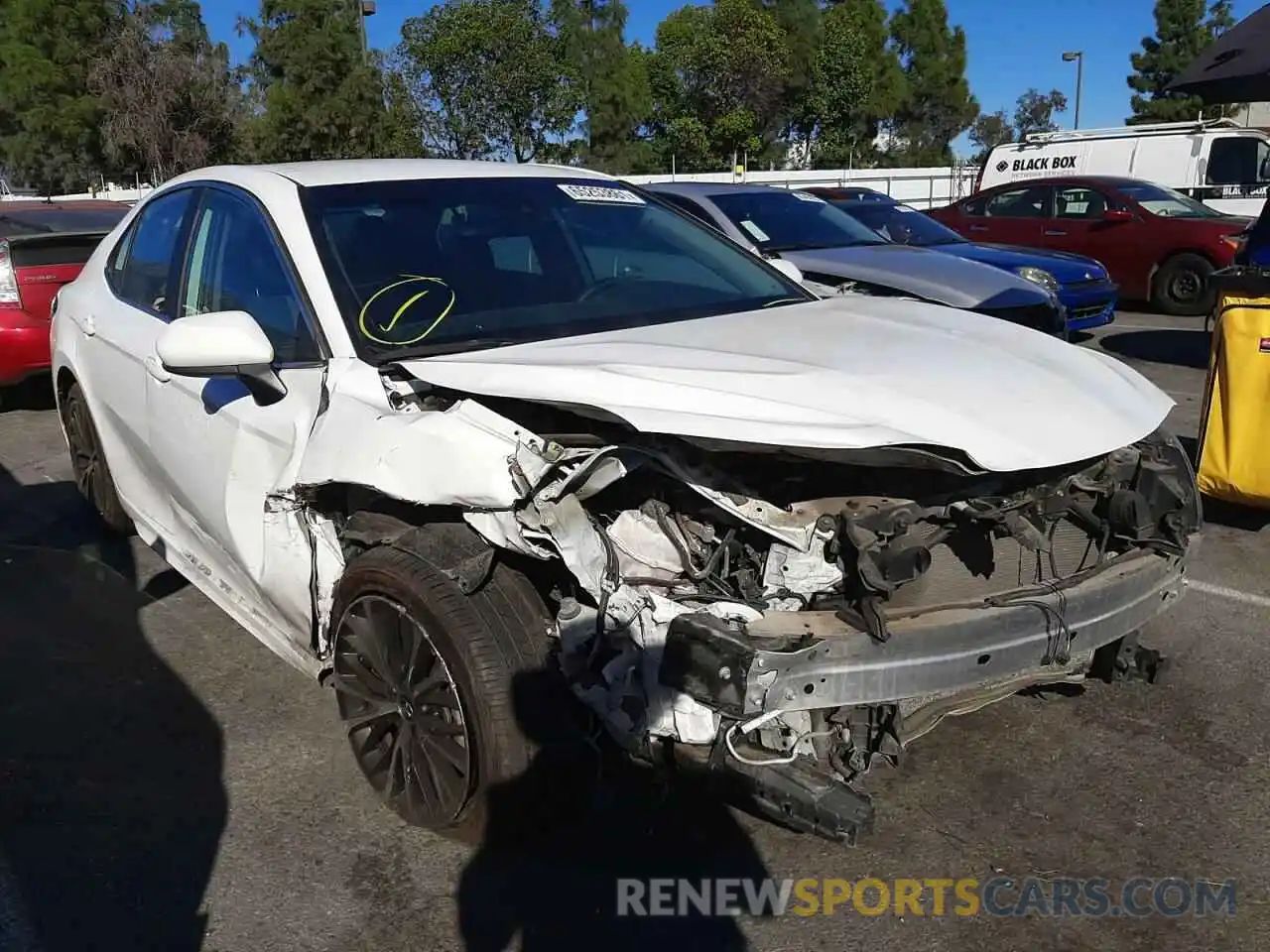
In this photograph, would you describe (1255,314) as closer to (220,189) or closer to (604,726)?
(604,726)

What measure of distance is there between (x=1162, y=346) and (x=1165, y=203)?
3025 millimetres

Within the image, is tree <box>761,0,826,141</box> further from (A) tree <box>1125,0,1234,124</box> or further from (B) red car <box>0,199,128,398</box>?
(B) red car <box>0,199,128,398</box>

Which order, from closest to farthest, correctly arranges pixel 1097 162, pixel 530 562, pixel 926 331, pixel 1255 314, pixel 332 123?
pixel 530 562
pixel 926 331
pixel 1255 314
pixel 1097 162
pixel 332 123

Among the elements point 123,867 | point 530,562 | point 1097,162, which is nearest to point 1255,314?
point 530,562

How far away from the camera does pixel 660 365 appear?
8.55ft

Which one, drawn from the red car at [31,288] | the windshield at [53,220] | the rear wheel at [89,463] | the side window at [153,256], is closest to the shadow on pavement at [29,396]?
the red car at [31,288]

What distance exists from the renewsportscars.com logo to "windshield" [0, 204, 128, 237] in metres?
7.61

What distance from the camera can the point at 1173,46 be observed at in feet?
175

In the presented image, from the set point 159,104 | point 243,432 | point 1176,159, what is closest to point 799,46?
point 159,104

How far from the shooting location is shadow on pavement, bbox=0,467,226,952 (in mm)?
2604

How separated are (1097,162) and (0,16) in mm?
47364

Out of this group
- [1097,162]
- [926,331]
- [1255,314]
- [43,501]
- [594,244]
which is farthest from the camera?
[1097,162]

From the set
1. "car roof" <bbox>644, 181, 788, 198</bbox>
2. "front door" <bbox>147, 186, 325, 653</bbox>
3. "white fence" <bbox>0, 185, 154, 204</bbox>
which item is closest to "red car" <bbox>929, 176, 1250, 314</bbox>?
"car roof" <bbox>644, 181, 788, 198</bbox>

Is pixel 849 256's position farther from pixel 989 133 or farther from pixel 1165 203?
pixel 989 133
